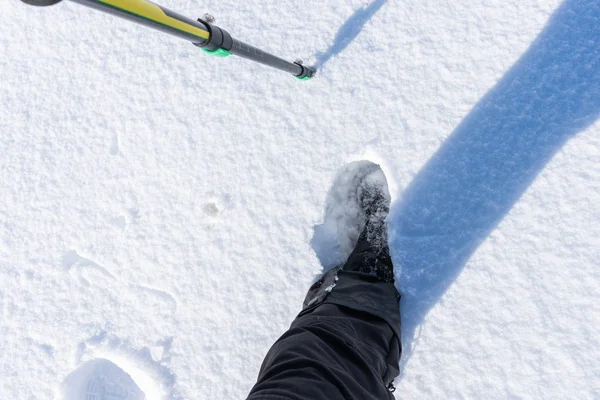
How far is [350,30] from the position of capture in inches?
67.4

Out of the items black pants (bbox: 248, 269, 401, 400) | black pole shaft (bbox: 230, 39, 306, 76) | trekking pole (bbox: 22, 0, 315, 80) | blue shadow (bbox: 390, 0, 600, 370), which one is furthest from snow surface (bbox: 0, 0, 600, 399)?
trekking pole (bbox: 22, 0, 315, 80)

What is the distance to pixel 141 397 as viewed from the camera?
183 centimetres

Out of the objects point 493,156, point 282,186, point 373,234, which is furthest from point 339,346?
point 493,156

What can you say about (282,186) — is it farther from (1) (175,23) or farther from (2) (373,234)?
(1) (175,23)

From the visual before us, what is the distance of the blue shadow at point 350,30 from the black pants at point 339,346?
0.94 meters

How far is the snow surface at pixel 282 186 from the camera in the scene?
4.95 feet

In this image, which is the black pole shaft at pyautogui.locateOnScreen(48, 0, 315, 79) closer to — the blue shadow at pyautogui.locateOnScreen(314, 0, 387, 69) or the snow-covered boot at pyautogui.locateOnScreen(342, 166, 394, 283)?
the blue shadow at pyautogui.locateOnScreen(314, 0, 387, 69)

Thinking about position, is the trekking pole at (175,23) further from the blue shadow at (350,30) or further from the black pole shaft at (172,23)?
the blue shadow at (350,30)

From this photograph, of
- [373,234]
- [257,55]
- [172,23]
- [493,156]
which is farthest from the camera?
[373,234]

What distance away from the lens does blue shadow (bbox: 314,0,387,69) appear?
1697mm

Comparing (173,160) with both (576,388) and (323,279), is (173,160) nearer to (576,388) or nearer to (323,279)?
(323,279)

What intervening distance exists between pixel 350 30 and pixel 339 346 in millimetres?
1291

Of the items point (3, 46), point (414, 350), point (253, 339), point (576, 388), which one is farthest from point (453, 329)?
point (3, 46)

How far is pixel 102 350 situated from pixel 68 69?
4.57 ft
